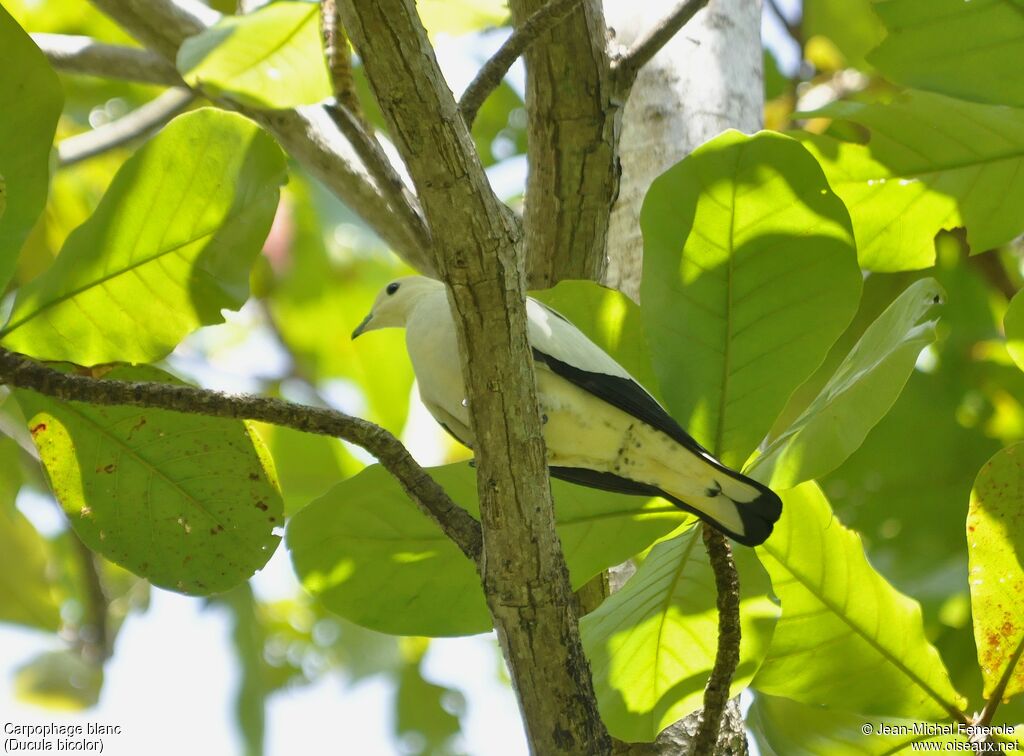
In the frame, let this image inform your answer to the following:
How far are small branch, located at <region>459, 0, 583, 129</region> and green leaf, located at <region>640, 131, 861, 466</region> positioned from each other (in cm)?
33

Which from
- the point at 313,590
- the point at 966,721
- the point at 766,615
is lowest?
the point at 966,721

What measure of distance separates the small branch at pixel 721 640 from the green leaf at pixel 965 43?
1.06 meters

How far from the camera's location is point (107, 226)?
1.79 m

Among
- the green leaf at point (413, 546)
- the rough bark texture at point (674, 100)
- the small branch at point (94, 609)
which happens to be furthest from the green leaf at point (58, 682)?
the rough bark texture at point (674, 100)

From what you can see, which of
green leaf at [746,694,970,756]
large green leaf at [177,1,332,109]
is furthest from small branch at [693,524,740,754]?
large green leaf at [177,1,332,109]

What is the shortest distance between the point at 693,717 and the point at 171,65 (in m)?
2.34

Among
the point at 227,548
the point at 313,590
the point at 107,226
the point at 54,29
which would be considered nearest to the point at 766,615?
the point at 313,590

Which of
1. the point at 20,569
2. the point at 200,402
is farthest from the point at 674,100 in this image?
the point at 20,569

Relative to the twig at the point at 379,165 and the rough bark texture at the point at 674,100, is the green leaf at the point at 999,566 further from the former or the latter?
the twig at the point at 379,165

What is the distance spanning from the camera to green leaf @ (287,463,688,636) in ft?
6.23

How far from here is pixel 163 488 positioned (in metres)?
1.89

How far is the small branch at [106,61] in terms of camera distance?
126 inches

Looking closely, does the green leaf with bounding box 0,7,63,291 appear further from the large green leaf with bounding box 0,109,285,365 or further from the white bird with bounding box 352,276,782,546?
the white bird with bounding box 352,276,782,546

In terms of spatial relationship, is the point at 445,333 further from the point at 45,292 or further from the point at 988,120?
the point at 988,120
